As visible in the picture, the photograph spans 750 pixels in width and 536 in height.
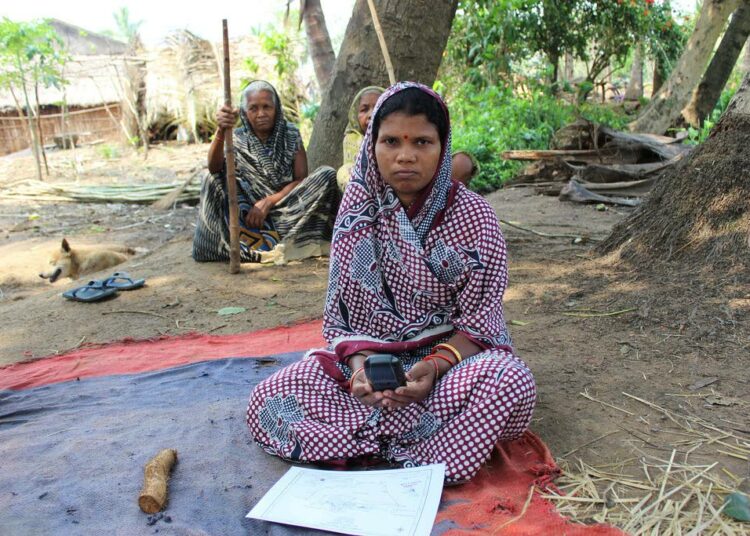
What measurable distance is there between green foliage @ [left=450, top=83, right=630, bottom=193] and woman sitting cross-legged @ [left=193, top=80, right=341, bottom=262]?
12.8 ft

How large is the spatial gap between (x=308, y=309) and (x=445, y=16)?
9.32 feet

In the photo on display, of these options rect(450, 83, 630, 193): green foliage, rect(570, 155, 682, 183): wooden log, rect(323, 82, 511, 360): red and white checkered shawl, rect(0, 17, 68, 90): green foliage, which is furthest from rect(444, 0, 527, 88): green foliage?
rect(323, 82, 511, 360): red and white checkered shawl

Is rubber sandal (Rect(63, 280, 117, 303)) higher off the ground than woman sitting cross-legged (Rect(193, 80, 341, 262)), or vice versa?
woman sitting cross-legged (Rect(193, 80, 341, 262))

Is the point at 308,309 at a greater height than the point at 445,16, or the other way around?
the point at 445,16

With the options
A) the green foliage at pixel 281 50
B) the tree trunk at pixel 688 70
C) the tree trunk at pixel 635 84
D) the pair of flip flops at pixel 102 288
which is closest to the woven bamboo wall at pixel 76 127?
the green foliage at pixel 281 50

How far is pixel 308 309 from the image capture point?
370cm

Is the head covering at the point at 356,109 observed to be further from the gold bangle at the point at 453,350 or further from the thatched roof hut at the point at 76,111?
the thatched roof hut at the point at 76,111

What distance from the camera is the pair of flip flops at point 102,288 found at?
3.96 meters

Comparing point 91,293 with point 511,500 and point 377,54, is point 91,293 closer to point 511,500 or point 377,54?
point 377,54

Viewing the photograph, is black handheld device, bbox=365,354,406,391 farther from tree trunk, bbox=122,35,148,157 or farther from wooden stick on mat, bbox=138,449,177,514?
tree trunk, bbox=122,35,148,157

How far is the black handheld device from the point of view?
1689 millimetres

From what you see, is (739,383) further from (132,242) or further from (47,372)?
(132,242)

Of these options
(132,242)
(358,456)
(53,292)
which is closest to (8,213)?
(132,242)

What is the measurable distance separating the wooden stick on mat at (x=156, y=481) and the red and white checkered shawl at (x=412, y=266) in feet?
1.99
